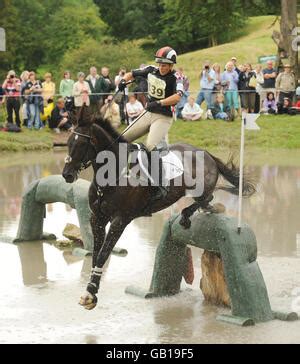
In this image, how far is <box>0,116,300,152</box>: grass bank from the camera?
25.9 metres

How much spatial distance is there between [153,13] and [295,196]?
4147 cm

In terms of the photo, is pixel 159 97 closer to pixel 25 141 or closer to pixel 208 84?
pixel 25 141

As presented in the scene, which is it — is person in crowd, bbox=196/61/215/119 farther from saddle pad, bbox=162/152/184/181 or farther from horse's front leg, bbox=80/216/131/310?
horse's front leg, bbox=80/216/131/310

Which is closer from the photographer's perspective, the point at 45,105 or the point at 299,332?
the point at 299,332

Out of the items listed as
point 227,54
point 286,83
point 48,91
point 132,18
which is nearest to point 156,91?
point 48,91

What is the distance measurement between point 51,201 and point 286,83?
14848mm

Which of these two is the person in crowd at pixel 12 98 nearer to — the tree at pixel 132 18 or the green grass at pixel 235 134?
the green grass at pixel 235 134

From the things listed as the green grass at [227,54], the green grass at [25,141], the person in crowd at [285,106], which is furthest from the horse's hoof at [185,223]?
the green grass at [227,54]

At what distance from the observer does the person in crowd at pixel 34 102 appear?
2701cm

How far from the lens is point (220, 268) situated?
35.1 feet

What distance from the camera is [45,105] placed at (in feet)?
92.6

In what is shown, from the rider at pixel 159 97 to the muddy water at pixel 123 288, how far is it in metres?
1.47
